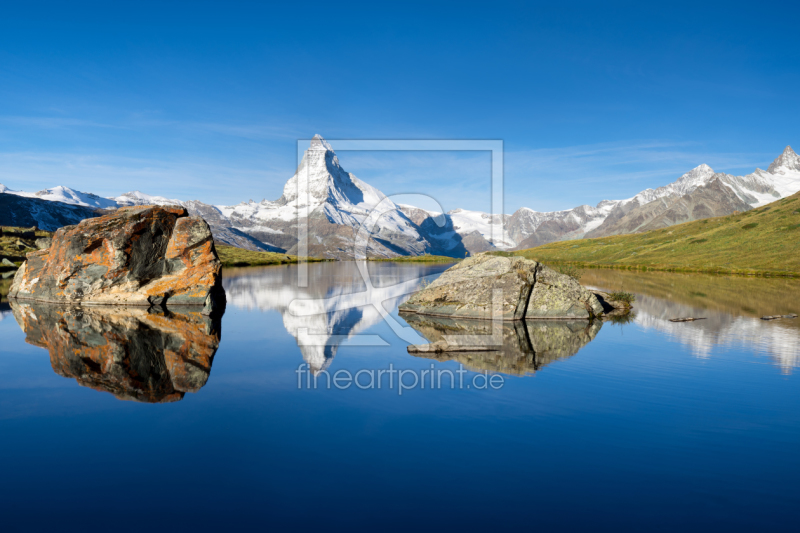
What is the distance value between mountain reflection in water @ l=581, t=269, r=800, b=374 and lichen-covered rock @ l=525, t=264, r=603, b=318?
3.39 m

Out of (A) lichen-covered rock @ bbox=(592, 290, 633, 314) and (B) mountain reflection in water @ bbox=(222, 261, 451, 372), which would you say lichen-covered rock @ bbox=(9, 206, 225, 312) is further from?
(A) lichen-covered rock @ bbox=(592, 290, 633, 314)

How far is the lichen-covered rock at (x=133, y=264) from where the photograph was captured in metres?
40.2

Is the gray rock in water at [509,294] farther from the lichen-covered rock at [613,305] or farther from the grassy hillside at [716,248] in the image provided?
the grassy hillside at [716,248]

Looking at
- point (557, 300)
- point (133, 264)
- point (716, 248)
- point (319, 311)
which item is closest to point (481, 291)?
point (557, 300)

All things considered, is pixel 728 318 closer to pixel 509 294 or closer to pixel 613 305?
pixel 613 305

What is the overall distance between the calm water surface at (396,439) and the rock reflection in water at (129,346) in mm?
172

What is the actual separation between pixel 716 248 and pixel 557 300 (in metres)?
108

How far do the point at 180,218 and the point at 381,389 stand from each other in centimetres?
3410

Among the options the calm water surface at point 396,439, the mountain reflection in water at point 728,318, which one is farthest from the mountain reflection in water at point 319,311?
the mountain reflection in water at point 728,318

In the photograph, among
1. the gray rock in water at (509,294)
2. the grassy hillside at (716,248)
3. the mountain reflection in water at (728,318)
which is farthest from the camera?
the grassy hillside at (716,248)

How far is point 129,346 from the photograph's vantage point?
937 inches

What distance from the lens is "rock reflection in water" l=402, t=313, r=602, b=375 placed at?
821 inches

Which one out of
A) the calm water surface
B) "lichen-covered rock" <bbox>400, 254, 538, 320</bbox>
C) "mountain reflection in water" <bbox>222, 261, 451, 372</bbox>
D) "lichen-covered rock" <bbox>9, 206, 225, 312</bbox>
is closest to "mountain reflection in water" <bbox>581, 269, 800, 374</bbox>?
the calm water surface

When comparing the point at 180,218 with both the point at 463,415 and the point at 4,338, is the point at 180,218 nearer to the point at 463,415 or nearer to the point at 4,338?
the point at 4,338
